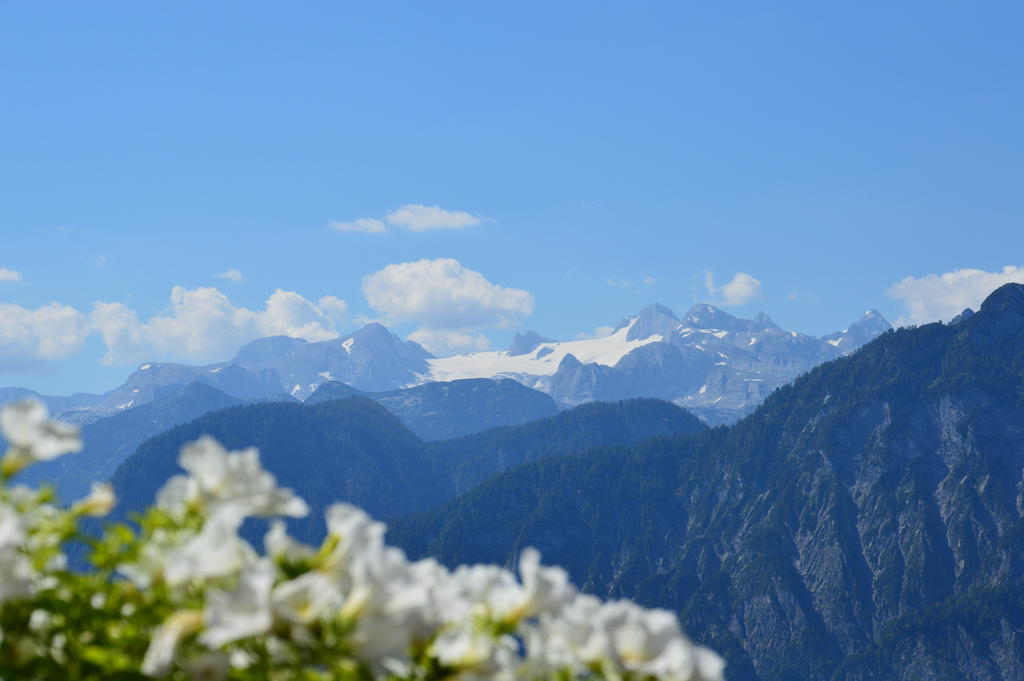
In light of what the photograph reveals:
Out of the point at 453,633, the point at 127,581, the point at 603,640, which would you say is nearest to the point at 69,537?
the point at 127,581

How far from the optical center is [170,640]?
11.6ft

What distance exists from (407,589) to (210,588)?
661 mm

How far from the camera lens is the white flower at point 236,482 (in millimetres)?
4062

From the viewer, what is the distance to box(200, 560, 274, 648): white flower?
10.9ft

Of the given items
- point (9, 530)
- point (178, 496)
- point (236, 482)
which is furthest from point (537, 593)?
point (9, 530)

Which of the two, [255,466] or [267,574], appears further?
[255,466]

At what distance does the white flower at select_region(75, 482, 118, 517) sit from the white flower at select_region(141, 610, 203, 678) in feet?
4.00

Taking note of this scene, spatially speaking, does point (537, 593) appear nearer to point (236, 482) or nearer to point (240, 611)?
point (236, 482)

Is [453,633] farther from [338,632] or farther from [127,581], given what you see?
[127,581]

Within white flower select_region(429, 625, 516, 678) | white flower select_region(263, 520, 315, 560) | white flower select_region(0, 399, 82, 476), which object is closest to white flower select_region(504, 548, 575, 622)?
white flower select_region(429, 625, 516, 678)

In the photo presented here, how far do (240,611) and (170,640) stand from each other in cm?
30

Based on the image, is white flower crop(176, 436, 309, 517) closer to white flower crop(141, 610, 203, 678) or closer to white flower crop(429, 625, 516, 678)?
white flower crop(141, 610, 203, 678)

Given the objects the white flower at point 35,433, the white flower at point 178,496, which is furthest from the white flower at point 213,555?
the white flower at point 35,433

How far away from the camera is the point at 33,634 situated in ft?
13.5
